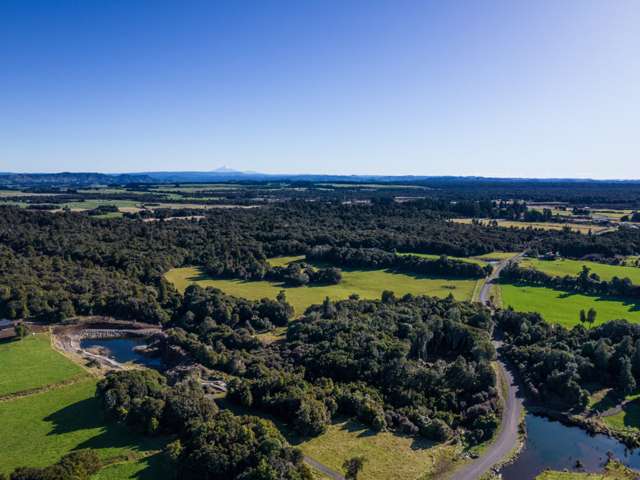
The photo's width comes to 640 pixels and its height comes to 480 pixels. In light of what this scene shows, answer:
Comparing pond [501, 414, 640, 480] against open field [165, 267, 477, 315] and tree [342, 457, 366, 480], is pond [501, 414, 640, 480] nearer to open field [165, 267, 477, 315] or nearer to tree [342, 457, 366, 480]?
tree [342, 457, 366, 480]

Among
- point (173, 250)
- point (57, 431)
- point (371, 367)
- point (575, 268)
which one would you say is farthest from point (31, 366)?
point (575, 268)

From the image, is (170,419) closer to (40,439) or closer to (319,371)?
(40,439)

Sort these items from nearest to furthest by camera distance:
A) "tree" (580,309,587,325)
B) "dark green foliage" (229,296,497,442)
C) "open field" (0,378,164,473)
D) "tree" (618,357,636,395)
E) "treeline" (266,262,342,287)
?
"open field" (0,378,164,473) < "dark green foliage" (229,296,497,442) < "tree" (618,357,636,395) < "tree" (580,309,587,325) < "treeline" (266,262,342,287)

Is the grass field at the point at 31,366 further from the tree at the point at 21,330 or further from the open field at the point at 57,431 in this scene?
the open field at the point at 57,431

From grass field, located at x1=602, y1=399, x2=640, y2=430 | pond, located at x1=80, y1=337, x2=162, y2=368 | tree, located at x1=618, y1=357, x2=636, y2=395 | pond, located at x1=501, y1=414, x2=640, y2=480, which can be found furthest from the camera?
pond, located at x1=80, y1=337, x2=162, y2=368

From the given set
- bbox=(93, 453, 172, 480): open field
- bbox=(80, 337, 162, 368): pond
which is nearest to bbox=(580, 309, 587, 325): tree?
bbox=(80, 337, 162, 368): pond

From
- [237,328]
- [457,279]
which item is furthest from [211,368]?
[457,279]
